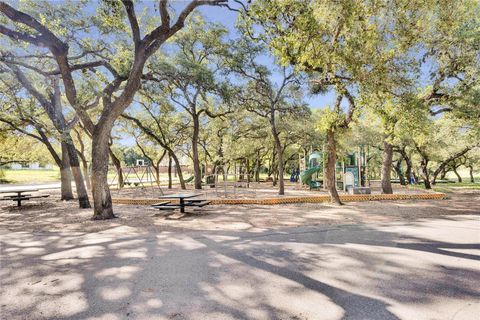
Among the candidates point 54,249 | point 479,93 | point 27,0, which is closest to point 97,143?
point 54,249

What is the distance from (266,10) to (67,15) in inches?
313

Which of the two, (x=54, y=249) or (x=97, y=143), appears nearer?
(x=54, y=249)

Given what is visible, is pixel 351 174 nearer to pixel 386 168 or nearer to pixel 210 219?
pixel 386 168

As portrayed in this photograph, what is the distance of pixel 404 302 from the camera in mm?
3064

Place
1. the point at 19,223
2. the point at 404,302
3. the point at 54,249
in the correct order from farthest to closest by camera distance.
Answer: the point at 19,223
the point at 54,249
the point at 404,302

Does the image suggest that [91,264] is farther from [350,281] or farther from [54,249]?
[350,281]

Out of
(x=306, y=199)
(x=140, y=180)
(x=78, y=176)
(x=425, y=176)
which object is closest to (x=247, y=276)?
(x=306, y=199)

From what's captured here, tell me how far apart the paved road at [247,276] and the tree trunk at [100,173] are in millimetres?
2674

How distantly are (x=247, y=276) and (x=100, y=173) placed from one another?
6.63m

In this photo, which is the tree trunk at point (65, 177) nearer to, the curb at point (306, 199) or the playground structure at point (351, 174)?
the curb at point (306, 199)

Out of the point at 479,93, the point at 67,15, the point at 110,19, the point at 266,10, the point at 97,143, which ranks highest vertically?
the point at 67,15

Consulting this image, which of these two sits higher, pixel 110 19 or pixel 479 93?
pixel 110 19

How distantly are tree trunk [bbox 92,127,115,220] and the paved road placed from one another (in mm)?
2674

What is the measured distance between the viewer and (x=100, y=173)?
8609mm
